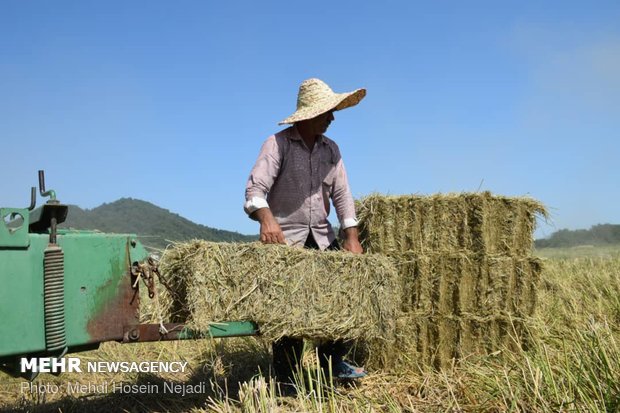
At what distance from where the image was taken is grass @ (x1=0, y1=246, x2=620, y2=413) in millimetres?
3176

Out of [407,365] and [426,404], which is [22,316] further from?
[407,365]

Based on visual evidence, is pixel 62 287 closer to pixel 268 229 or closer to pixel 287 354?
pixel 268 229

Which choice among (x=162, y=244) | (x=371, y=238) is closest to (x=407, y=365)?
(x=371, y=238)

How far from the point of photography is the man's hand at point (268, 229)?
4.14 meters

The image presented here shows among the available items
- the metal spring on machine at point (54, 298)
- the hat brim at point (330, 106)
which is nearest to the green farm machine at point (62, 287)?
the metal spring on machine at point (54, 298)

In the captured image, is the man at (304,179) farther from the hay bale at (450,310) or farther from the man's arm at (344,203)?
the hay bale at (450,310)

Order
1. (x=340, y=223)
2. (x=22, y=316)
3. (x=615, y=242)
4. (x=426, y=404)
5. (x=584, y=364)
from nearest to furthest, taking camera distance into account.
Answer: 1. (x=22, y=316)
2. (x=584, y=364)
3. (x=426, y=404)
4. (x=340, y=223)
5. (x=615, y=242)

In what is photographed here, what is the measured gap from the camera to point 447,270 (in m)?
5.53

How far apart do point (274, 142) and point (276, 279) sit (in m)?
1.25

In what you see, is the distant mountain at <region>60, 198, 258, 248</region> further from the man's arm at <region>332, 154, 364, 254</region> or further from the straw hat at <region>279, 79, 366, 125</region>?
the straw hat at <region>279, 79, 366, 125</region>

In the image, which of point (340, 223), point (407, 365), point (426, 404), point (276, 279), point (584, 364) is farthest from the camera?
point (407, 365)

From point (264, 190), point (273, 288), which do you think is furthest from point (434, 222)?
point (273, 288)

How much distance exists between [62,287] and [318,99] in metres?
2.57

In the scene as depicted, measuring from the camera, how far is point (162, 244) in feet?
13.3
